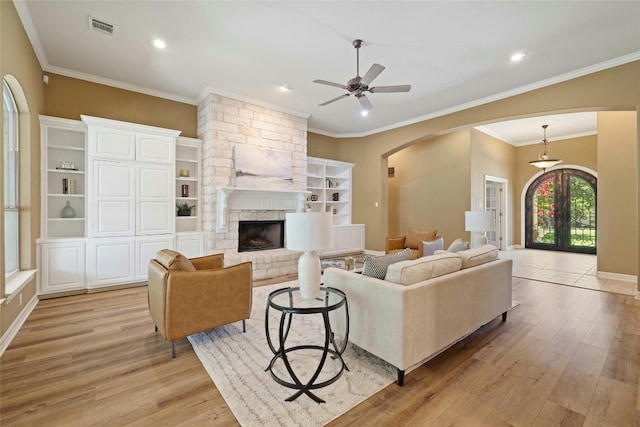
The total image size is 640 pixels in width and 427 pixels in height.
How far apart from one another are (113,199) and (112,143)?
2.69 feet

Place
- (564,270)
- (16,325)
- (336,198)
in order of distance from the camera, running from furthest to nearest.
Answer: (336,198) → (564,270) → (16,325)

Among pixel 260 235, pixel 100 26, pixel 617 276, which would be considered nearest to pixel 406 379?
pixel 260 235

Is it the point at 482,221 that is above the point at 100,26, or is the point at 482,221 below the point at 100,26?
below

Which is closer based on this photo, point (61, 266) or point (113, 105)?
point (61, 266)

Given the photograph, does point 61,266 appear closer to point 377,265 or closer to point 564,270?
A: point 377,265

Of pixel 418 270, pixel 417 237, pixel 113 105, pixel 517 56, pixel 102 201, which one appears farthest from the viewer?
pixel 417 237

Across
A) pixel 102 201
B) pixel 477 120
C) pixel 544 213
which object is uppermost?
pixel 477 120

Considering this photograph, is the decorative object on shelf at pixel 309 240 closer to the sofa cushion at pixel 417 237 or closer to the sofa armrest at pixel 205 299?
the sofa armrest at pixel 205 299

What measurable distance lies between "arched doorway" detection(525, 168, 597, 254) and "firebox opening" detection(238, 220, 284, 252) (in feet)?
25.8

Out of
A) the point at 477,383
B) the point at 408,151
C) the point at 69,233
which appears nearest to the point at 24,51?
the point at 69,233

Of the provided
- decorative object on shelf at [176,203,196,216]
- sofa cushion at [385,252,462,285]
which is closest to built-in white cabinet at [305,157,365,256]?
decorative object on shelf at [176,203,196,216]

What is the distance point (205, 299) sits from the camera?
8.29ft

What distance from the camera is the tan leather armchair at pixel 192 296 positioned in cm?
237

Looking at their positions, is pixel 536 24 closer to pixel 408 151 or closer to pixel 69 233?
pixel 408 151
